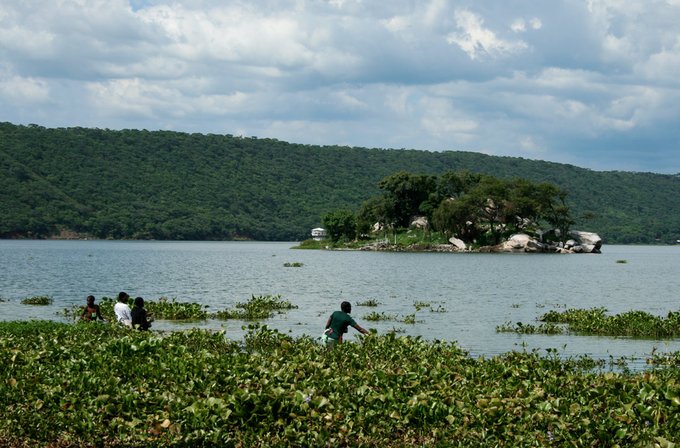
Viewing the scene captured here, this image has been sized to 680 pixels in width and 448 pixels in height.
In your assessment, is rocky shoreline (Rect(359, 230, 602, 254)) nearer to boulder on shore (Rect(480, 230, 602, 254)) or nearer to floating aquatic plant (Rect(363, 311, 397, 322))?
boulder on shore (Rect(480, 230, 602, 254))

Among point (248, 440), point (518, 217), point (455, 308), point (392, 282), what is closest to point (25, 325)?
point (248, 440)

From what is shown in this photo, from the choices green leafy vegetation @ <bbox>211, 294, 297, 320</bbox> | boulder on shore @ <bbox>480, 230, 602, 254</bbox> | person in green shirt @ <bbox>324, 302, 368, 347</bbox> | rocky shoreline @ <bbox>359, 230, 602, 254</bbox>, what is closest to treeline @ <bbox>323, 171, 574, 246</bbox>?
rocky shoreline @ <bbox>359, 230, 602, 254</bbox>

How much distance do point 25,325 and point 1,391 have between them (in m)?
11.7

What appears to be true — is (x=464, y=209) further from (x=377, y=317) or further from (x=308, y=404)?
(x=308, y=404)

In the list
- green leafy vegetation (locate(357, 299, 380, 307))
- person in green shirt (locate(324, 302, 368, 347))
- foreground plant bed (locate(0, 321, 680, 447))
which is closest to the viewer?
foreground plant bed (locate(0, 321, 680, 447))

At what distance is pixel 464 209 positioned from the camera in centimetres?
13612

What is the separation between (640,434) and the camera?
1304 cm

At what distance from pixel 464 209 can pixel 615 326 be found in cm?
10146

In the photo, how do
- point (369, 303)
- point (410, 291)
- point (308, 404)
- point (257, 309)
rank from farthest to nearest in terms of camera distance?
point (410, 291)
point (369, 303)
point (257, 309)
point (308, 404)

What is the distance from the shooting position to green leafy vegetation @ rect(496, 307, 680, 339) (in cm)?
3419

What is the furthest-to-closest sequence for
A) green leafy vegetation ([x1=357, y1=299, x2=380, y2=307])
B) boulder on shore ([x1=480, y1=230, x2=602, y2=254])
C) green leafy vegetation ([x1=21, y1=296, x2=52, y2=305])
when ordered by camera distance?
boulder on shore ([x1=480, y1=230, x2=602, y2=254]) < green leafy vegetation ([x1=357, y1=299, x2=380, y2=307]) < green leafy vegetation ([x1=21, y1=296, x2=52, y2=305])

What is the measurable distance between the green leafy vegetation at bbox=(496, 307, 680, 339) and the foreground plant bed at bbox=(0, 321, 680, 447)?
695 inches

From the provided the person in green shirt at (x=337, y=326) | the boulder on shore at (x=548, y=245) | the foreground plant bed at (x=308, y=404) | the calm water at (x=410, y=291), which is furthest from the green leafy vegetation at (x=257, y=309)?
the boulder on shore at (x=548, y=245)

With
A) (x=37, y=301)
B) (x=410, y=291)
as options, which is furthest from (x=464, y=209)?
(x=37, y=301)
